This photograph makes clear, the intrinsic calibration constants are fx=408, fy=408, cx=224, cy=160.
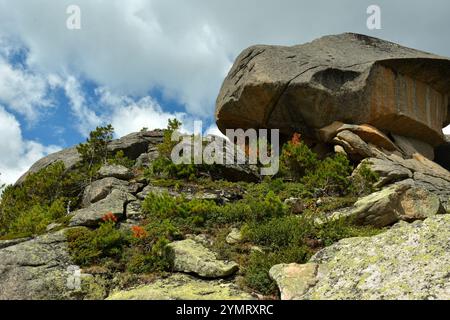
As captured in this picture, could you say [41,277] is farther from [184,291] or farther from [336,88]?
[336,88]

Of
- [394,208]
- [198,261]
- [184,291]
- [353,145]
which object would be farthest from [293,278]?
[353,145]

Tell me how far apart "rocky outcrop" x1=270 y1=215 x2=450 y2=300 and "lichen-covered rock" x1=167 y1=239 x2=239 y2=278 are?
1.32 metres

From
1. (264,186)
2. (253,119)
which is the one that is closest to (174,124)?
(253,119)

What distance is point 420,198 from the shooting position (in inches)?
526

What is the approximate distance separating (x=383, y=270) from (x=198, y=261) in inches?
171

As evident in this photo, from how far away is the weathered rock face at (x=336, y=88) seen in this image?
2362 cm

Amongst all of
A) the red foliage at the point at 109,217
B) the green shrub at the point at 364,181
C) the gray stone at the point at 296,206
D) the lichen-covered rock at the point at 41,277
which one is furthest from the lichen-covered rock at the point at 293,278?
the green shrub at the point at 364,181

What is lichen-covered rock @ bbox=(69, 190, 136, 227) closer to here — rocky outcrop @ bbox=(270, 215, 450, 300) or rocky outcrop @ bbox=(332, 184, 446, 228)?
rocky outcrop @ bbox=(270, 215, 450, 300)

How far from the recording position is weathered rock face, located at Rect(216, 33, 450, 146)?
77.5 ft

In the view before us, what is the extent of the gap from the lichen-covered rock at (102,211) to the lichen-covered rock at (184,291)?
13.8 ft

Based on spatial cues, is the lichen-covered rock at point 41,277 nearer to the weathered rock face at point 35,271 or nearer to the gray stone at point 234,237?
the weathered rock face at point 35,271
